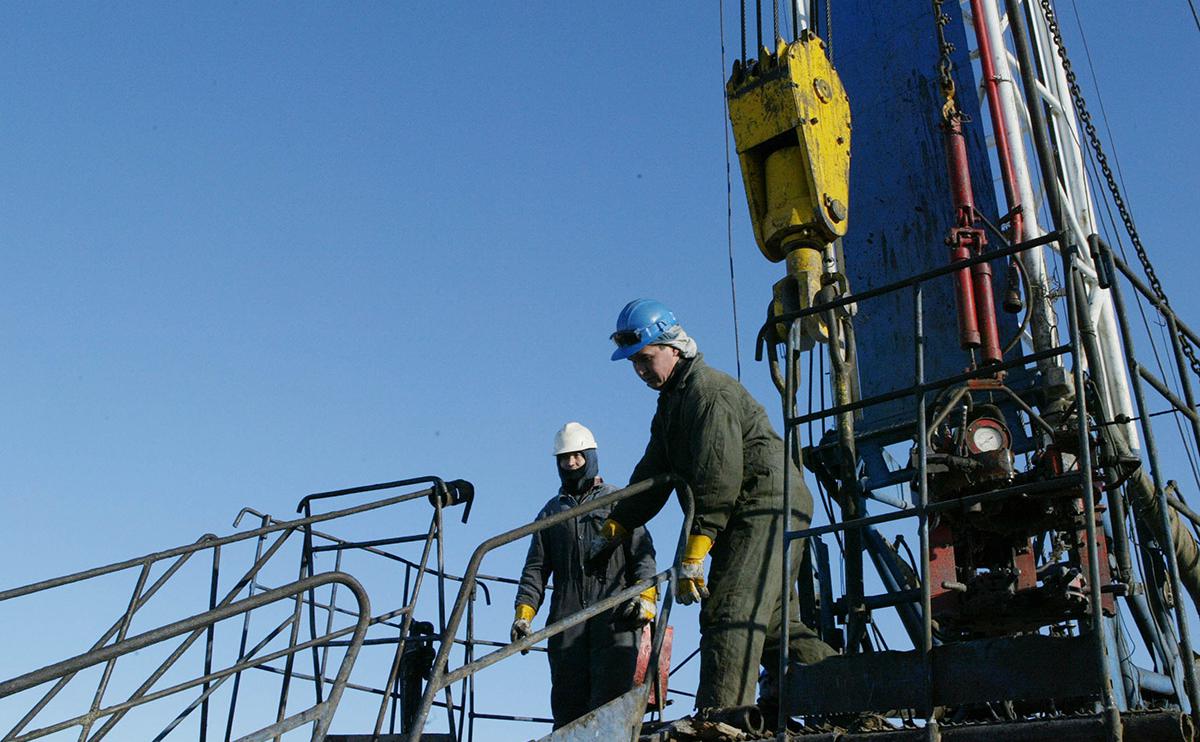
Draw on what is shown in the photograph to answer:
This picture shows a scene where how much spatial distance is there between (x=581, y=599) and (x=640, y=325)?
66.9 inches

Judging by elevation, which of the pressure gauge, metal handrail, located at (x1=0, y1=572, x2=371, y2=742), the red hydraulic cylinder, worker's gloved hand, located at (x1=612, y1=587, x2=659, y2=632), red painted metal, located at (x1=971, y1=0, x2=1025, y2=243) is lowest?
metal handrail, located at (x1=0, y1=572, x2=371, y2=742)

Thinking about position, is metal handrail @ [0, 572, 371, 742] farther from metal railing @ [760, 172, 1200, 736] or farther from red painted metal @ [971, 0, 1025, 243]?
red painted metal @ [971, 0, 1025, 243]

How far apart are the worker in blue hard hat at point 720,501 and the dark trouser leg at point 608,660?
44 centimetres

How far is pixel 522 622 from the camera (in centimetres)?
691

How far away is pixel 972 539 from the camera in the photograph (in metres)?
5.69

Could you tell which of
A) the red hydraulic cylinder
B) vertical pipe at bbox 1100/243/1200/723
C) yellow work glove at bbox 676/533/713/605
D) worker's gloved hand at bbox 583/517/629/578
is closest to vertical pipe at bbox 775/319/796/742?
yellow work glove at bbox 676/533/713/605

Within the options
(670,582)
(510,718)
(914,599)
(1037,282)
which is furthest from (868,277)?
(670,582)

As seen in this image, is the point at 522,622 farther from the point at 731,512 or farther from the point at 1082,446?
the point at 1082,446

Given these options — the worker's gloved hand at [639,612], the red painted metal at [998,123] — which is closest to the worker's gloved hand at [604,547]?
the worker's gloved hand at [639,612]

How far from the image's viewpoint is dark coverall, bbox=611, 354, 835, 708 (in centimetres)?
545

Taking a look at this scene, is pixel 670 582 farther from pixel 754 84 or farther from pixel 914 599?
pixel 754 84

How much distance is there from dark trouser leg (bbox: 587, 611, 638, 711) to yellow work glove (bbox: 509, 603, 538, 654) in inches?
18.7

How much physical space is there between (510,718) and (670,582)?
7.31ft

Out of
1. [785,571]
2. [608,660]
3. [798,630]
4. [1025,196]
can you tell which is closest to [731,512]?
[785,571]
